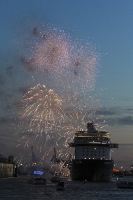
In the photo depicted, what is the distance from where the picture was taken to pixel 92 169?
155 m

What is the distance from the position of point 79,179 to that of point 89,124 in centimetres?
2344

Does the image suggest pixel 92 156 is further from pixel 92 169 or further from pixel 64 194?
pixel 64 194

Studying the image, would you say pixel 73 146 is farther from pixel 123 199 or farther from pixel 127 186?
pixel 123 199

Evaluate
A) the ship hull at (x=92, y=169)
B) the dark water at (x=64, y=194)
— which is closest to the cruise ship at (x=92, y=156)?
the ship hull at (x=92, y=169)

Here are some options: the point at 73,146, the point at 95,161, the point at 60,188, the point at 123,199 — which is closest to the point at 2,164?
the point at 73,146

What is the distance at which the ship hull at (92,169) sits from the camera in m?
155

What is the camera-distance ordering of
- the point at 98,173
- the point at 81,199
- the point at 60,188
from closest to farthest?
1. the point at 81,199
2. the point at 60,188
3. the point at 98,173

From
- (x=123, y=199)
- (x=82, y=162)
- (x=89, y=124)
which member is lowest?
(x=123, y=199)

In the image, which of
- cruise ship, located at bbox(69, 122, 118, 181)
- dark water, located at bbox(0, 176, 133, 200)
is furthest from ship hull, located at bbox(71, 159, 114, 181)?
dark water, located at bbox(0, 176, 133, 200)

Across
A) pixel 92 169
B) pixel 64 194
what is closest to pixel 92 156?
pixel 92 169

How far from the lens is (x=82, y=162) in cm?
15800

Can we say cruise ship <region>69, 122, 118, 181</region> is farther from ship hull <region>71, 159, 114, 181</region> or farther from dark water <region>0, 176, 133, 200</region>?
dark water <region>0, 176, 133, 200</region>

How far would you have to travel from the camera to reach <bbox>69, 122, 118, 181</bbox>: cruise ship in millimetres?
155500

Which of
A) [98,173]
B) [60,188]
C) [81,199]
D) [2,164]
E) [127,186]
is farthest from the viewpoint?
[2,164]
